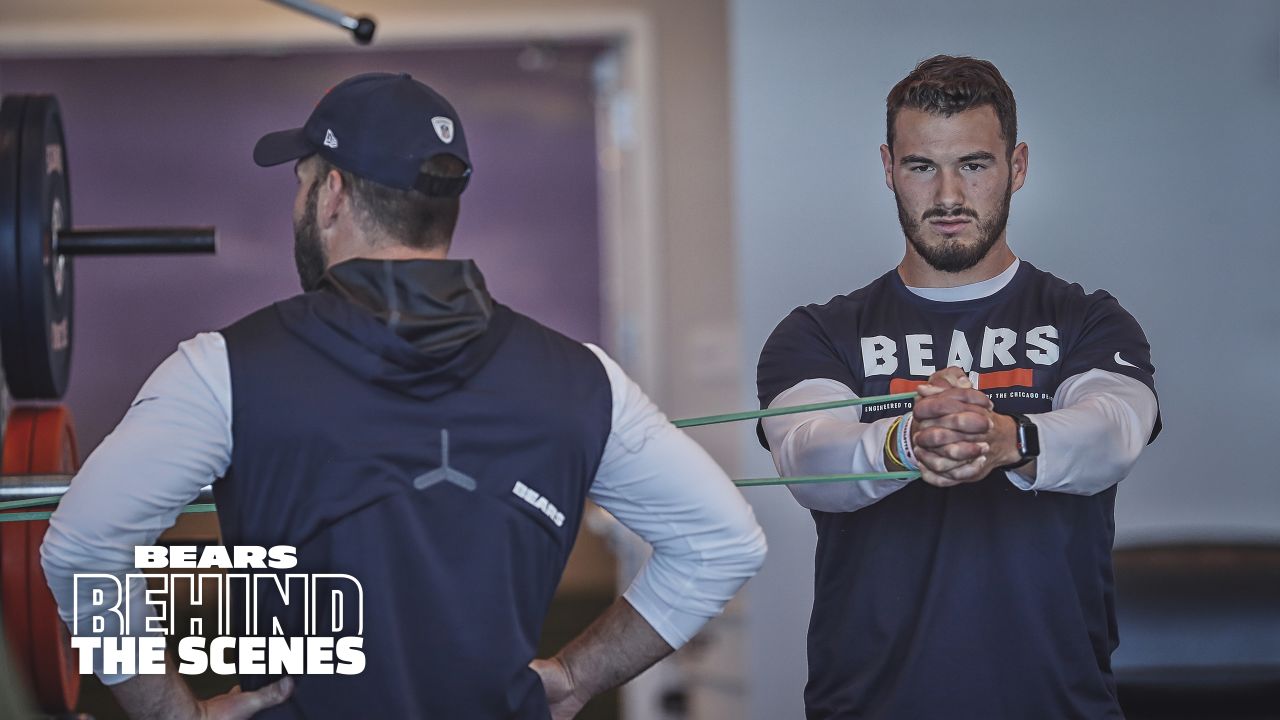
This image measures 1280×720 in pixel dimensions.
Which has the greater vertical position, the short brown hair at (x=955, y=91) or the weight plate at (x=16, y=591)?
the short brown hair at (x=955, y=91)

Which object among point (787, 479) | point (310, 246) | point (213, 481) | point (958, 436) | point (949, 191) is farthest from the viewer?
point (949, 191)

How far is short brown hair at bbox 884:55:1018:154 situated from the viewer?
6.35 ft

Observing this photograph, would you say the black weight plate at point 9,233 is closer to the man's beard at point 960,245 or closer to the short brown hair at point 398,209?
the short brown hair at point 398,209

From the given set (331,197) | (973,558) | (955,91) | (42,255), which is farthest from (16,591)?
(955,91)

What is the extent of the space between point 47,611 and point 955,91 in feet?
5.43

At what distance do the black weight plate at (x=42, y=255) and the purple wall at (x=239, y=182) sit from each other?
2324 mm

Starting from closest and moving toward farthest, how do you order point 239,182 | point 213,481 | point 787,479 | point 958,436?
point 213,481 → point 958,436 → point 787,479 → point 239,182

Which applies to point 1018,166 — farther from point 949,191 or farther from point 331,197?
point 331,197

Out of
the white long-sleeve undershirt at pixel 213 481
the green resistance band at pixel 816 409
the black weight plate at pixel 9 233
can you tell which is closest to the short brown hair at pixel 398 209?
the white long-sleeve undershirt at pixel 213 481

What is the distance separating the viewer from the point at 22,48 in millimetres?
4293

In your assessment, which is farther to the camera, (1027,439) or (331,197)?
(1027,439)

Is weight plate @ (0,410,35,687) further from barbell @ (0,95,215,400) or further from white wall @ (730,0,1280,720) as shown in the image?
white wall @ (730,0,1280,720)

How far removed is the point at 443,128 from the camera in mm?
1514

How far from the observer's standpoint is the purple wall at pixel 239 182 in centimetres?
473
